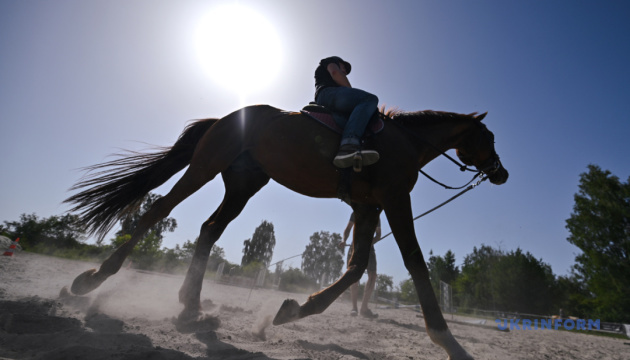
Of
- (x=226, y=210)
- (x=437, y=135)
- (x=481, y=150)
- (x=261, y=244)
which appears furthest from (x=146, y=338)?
(x=261, y=244)

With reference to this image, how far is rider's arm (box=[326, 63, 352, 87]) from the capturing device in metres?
3.20

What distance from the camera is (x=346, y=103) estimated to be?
2936mm

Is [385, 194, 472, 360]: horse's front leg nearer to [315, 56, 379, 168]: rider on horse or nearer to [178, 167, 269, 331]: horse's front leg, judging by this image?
[315, 56, 379, 168]: rider on horse

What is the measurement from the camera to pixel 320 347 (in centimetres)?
248

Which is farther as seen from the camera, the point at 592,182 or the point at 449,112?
the point at 592,182

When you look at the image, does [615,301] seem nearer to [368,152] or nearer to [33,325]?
[368,152]

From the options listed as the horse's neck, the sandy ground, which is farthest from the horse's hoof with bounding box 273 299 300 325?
the horse's neck

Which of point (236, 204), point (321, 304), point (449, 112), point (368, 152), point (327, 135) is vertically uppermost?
point (449, 112)

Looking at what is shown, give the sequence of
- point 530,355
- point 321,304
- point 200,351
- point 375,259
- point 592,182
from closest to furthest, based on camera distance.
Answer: point 200,351, point 321,304, point 530,355, point 375,259, point 592,182

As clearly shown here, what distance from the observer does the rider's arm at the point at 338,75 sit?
126 inches

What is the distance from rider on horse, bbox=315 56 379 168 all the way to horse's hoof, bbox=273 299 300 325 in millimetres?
1217

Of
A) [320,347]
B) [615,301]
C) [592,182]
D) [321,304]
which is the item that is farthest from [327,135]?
[592,182]

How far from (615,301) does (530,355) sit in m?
25.1

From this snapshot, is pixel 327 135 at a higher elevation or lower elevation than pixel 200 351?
higher
